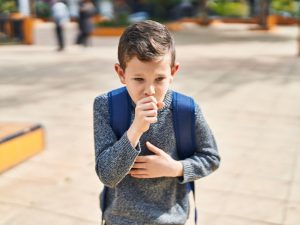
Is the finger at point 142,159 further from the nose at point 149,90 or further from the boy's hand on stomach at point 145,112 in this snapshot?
the nose at point 149,90

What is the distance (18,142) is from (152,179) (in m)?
3.22

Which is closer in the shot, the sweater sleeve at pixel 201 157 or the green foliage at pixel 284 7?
the sweater sleeve at pixel 201 157

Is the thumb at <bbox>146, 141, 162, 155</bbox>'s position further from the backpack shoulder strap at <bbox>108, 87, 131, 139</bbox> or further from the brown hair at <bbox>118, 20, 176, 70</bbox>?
the brown hair at <bbox>118, 20, 176, 70</bbox>

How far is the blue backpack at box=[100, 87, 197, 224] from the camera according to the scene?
1618 mm

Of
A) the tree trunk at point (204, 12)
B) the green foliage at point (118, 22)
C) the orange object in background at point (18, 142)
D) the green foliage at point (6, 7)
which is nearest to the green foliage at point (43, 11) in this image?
the green foliage at point (6, 7)

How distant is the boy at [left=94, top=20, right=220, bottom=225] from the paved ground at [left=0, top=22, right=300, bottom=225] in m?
1.72

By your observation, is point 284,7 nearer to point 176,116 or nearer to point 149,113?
point 176,116

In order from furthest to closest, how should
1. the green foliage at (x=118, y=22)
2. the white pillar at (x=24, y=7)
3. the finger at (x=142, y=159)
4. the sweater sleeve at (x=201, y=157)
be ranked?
the white pillar at (x=24, y=7), the green foliage at (x=118, y=22), the sweater sleeve at (x=201, y=157), the finger at (x=142, y=159)

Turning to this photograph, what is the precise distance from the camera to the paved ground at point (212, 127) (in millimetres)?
3533

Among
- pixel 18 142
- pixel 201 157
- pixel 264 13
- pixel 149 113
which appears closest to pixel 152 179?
pixel 201 157

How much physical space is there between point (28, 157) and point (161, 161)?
11.4 feet

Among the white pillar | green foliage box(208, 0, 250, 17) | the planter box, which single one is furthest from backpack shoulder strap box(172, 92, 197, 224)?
green foliage box(208, 0, 250, 17)

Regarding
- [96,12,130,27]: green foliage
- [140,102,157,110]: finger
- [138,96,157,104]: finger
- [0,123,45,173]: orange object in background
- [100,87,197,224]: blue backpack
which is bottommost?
[96,12,130,27]: green foliage

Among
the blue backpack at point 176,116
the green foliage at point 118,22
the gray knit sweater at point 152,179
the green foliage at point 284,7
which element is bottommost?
the green foliage at point 284,7
